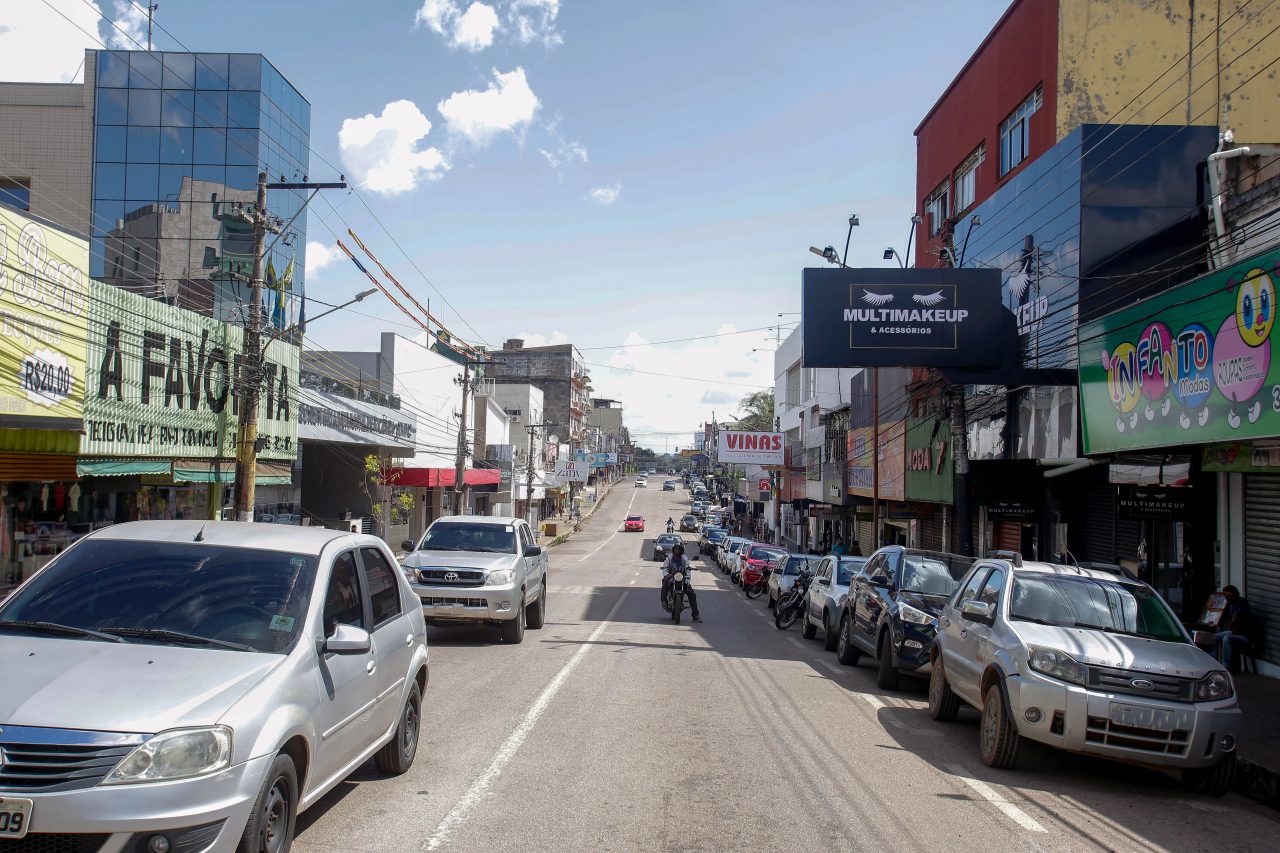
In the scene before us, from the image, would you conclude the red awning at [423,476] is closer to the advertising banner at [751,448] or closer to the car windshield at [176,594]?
the advertising banner at [751,448]

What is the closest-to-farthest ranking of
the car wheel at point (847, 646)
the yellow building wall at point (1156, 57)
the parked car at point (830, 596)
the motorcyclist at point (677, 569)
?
the car wheel at point (847, 646)
the parked car at point (830, 596)
the motorcyclist at point (677, 569)
the yellow building wall at point (1156, 57)

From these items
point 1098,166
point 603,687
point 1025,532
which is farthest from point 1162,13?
point 603,687

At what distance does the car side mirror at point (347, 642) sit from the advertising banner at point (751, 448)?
159 ft

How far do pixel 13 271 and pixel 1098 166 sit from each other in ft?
60.7

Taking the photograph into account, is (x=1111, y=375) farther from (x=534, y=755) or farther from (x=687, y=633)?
(x=534, y=755)

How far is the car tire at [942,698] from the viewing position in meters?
9.98

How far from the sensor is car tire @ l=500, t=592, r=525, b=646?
576 inches

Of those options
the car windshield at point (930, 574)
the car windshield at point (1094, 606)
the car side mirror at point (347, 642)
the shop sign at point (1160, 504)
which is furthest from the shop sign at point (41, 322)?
the shop sign at point (1160, 504)

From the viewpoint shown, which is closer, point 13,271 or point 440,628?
point 13,271

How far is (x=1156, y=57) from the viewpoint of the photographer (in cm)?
2095

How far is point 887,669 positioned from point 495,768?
6387 millimetres

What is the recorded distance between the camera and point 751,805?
6.69 m

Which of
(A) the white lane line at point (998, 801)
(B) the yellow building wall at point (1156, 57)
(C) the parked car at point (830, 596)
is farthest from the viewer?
(B) the yellow building wall at point (1156, 57)

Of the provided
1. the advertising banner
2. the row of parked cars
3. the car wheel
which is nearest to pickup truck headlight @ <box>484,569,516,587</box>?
the car wheel
